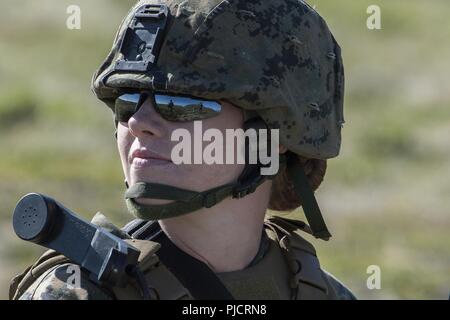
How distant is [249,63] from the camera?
5.65m

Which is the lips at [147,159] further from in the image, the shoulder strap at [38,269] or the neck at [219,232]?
the shoulder strap at [38,269]

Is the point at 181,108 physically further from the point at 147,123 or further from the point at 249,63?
the point at 249,63

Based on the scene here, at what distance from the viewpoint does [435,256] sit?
1505 cm

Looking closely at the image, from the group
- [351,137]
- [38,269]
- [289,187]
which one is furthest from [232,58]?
[351,137]

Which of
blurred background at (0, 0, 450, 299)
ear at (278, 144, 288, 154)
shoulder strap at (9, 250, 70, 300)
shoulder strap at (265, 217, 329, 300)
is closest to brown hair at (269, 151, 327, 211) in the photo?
A: shoulder strap at (265, 217, 329, 300)

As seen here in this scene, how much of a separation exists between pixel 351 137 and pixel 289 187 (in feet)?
48.4

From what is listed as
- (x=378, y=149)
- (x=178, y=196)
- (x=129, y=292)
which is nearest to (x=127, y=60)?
(x=178, y=196)

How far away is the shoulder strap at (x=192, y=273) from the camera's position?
5570 millimetres

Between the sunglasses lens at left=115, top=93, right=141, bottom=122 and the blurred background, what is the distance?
6.78m

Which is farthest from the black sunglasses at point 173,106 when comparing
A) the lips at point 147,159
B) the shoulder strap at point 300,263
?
the shoulder strap at point 300,263

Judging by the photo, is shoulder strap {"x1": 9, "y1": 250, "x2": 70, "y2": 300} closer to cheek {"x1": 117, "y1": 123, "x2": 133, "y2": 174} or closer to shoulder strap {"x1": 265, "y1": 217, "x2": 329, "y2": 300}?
cheek {"x1": 117, "y1": 123, "x2": 133, "y2": 174}

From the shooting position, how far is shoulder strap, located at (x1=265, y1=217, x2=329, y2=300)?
5949 millimetres
